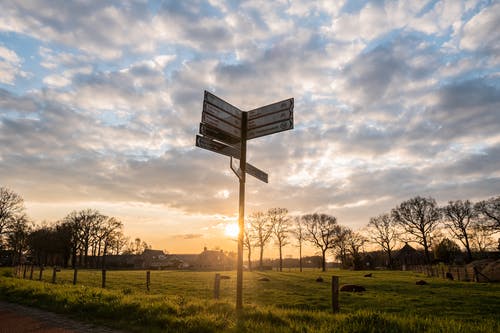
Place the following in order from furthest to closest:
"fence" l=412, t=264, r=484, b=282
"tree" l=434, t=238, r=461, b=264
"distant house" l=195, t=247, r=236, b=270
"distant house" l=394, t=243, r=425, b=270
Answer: "distant house" l=195, t=247, r=236, b=270 → "distant house" l=394, t=243, r=425, b=270 → "tree" l=434, t=238, r=461, b=264 → "fence" l=412, t=264, r=484, b=282

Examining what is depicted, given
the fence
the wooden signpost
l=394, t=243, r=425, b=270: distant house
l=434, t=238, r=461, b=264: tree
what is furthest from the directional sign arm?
l=394, t=243, r=425, b=270: distant house

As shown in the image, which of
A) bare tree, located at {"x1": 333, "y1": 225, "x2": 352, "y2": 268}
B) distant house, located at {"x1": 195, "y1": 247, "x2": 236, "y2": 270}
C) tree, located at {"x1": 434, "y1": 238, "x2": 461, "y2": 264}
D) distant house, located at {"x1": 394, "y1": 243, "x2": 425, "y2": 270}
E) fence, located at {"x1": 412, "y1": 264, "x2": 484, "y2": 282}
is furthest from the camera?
distant house, located at {"x1": 195, "y1": 247, "x2": 236, "y2": 270}

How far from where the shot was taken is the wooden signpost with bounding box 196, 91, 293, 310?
8.00 meters

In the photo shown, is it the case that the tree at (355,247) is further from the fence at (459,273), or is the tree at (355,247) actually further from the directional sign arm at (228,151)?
the directional sign arm at (228,151)

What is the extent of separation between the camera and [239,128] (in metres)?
8.89

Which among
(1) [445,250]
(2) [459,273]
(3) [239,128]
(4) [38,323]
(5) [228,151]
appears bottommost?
(2) [459,273]

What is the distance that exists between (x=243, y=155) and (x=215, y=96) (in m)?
1.78

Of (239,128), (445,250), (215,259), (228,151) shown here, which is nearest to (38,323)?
(228,151)

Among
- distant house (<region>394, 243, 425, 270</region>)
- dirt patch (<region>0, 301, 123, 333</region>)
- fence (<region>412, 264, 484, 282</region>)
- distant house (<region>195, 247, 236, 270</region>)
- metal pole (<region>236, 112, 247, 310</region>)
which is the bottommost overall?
distant house (<region>195, 247, 236, 270</region>)

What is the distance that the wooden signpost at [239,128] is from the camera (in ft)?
26.2

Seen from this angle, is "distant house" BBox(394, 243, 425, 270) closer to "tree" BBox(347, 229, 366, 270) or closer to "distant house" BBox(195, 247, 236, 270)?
"tree" BBox(347, 229, 366, 270)

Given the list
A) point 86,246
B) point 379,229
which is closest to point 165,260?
point 86,246

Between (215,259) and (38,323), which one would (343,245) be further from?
(38,323)

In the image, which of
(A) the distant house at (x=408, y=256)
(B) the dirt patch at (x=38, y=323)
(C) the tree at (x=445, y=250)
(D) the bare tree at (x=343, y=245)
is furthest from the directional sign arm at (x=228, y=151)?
(A) the distant house at (x=408, y=256)
